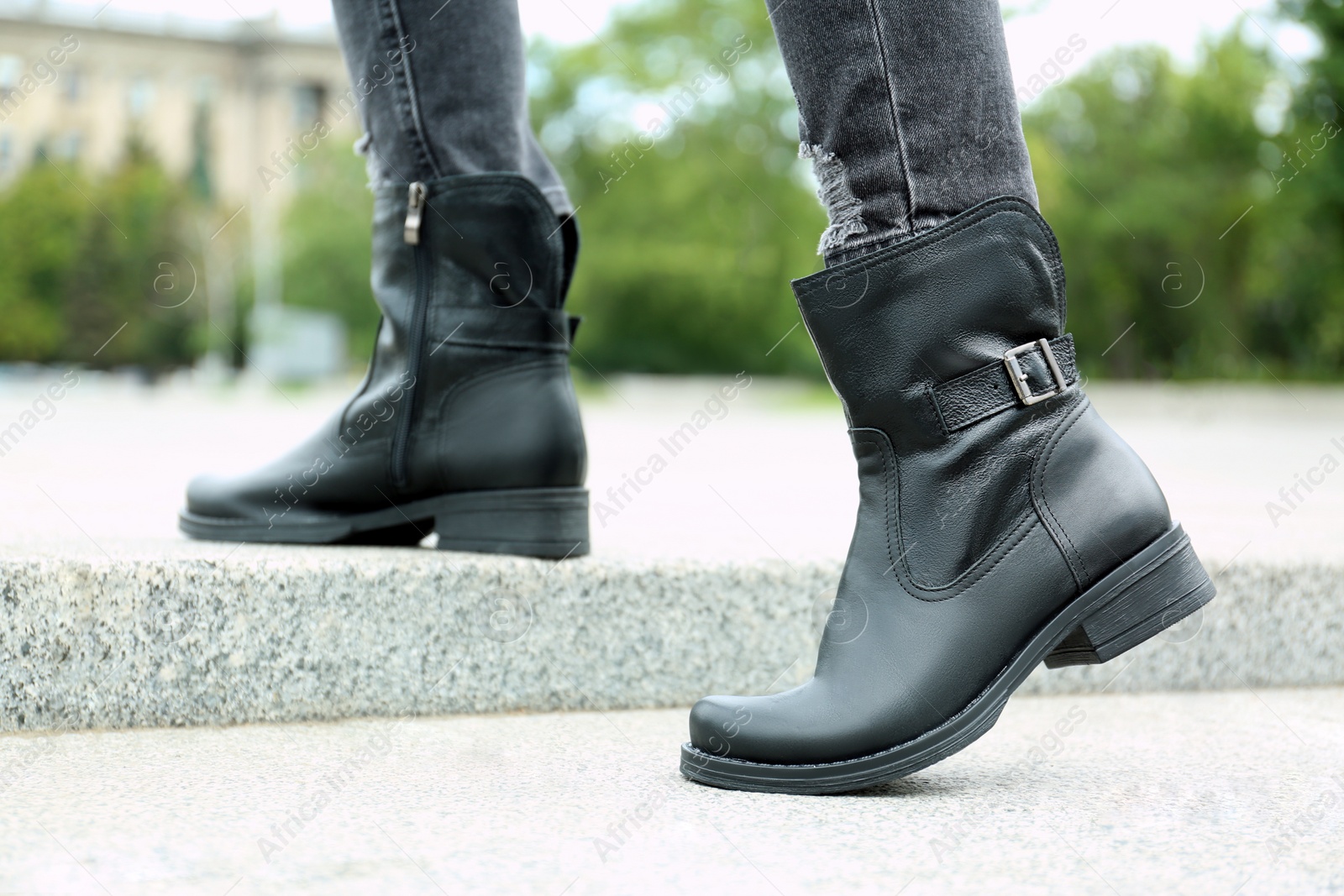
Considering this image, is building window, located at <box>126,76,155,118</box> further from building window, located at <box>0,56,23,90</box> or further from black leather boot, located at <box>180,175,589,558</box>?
black leather boot, located at <box>180,175,589,558</box>

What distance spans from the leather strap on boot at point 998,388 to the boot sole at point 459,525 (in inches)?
22.9

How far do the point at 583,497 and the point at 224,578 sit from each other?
0.47m

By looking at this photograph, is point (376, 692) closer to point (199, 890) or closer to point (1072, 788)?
point (199, 890)

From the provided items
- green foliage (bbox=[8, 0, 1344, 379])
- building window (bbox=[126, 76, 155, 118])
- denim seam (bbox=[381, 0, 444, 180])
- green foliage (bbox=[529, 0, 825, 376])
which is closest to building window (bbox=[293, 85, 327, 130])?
building window (bbox=[126, 76, 155, 118])

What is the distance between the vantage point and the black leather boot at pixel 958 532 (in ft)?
3.58

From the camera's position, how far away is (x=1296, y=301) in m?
22.2

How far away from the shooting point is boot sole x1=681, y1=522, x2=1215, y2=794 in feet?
3.54

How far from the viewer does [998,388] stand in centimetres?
112

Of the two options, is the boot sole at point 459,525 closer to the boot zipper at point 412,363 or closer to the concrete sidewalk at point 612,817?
the boot zipper at point 412,363

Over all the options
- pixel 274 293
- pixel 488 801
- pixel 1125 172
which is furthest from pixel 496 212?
pixel 274 293

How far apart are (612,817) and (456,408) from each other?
27.9 inches

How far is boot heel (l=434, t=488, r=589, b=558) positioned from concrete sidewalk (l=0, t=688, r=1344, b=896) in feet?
0.76

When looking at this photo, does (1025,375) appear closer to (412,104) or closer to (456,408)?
(456,408)

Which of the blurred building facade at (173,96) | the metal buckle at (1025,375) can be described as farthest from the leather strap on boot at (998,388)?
the blurred building facade at (173,96)
